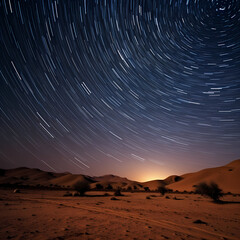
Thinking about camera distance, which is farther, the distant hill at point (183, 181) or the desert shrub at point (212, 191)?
the distant hill at point (183, 181)

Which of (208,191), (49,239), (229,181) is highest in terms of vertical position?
(229,181)

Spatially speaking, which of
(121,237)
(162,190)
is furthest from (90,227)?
(162,190)

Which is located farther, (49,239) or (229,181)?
(229,181)

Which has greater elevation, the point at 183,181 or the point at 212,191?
the point at 183,181

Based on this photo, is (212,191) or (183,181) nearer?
(212,191)

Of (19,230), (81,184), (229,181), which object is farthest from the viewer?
(229,181)

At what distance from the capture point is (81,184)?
32.6m

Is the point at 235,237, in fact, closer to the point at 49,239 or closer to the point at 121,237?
the point at 121,237

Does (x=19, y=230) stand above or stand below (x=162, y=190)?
below

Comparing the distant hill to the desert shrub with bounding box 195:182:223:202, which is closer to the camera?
the desert shrub with bounding box 195:182:223:202

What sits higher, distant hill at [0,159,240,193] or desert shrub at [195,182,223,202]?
distant hill at [0,159,240,193]

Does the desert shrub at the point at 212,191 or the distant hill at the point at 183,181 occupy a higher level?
the distant hill at the point at 183,181

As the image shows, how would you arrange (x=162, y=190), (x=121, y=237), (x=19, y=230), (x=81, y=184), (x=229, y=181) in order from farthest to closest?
(x=229, y=181) → (x=162, y=190) → (x=81, y=184) → (x=19, y=230) → (x=121, y=237)

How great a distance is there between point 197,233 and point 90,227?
19.7 feet
